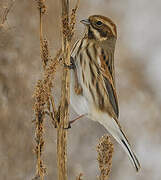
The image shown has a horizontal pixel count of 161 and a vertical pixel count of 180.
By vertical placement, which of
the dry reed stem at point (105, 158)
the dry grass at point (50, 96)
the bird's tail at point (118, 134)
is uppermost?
the dry grass at point (50, 96)

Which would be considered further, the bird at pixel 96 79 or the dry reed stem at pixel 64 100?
the bird at pixel 96 79

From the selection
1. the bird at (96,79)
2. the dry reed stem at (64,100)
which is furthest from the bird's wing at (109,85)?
the dry reed stem at (64,100)

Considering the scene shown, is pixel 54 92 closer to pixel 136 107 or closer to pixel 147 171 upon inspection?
pixel 136 107

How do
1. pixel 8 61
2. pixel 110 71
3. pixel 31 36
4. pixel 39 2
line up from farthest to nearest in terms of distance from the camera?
pixel 31 36 < pixel 8 61 < pixel 110 71 < pixel 39 2

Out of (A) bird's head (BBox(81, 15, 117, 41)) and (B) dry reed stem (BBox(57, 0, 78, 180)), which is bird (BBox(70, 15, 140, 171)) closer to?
(A) bird's head (BBox(81, 15, 117, 41))

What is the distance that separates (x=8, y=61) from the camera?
1.29 meters

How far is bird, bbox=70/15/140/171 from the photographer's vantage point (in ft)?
3.48

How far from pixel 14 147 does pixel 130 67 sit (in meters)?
0.59

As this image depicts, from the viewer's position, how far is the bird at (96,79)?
106 centimetres

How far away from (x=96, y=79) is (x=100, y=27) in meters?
0.14

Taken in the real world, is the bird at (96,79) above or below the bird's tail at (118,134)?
above

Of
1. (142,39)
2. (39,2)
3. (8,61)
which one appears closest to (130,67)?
(142,39)

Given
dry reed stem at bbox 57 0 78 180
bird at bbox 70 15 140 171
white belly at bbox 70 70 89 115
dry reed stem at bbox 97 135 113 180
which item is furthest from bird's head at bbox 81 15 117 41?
dry reed stem at bbox 97 135 113 180

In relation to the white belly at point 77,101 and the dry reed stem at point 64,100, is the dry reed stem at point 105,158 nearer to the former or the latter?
the dry reed stem at point 64,100
